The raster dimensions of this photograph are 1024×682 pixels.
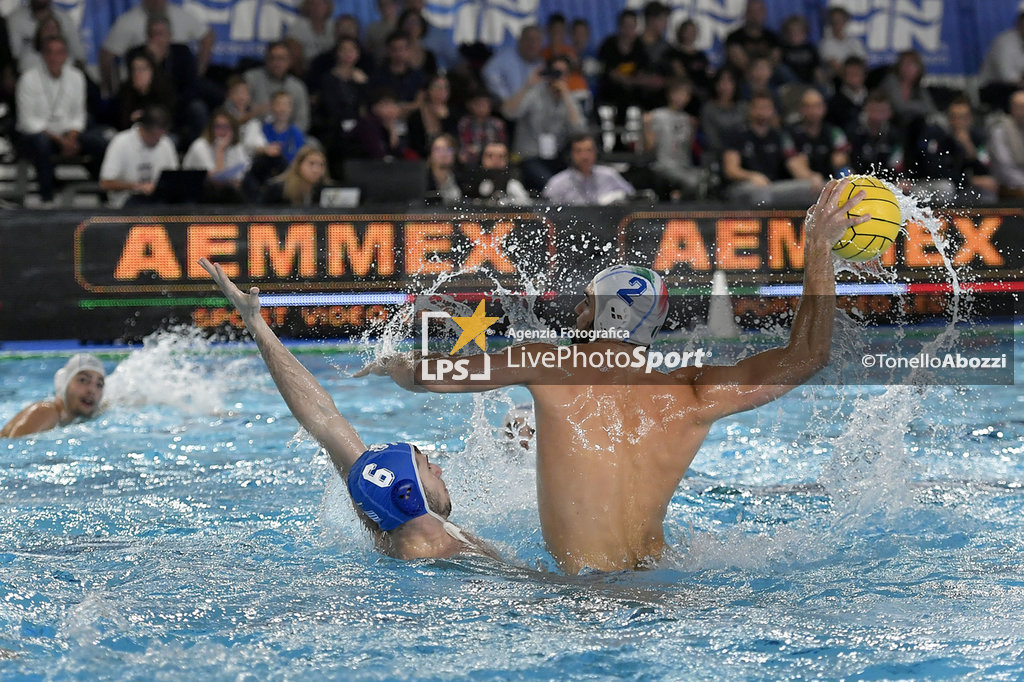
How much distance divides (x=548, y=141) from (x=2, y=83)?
4.88 metres

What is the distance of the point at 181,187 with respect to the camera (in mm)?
9750

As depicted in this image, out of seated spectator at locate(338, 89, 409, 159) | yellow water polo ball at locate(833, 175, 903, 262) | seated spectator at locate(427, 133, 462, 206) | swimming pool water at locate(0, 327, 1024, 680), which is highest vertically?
seated spectator at locate(338, 89, 409, 159)

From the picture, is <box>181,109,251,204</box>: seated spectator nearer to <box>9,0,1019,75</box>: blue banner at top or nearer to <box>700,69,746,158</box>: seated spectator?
<box>9,0,1019,75</box>: blue banner at top

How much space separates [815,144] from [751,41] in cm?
233

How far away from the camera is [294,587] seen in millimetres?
4016

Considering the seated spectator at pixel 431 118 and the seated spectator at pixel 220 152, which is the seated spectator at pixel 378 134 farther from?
the seated spectator at pixel 220 152

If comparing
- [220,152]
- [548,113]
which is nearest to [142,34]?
[220,152]

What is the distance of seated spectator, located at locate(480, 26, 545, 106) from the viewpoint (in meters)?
12.2

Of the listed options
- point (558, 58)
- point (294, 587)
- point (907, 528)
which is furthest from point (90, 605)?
point (558, 58)

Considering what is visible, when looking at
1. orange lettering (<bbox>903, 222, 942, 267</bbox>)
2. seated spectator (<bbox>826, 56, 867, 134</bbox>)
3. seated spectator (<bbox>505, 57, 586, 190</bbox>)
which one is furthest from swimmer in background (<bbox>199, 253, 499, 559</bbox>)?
seated spectator (<bbox>826, 56, 867, 134</bbox>)

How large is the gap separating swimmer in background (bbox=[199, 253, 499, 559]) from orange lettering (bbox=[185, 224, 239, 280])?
17.2 ft

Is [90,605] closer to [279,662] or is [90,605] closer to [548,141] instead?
[279,662]

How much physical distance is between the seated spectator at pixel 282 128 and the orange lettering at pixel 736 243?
3.80 m

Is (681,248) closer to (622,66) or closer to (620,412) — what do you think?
(622,66)
